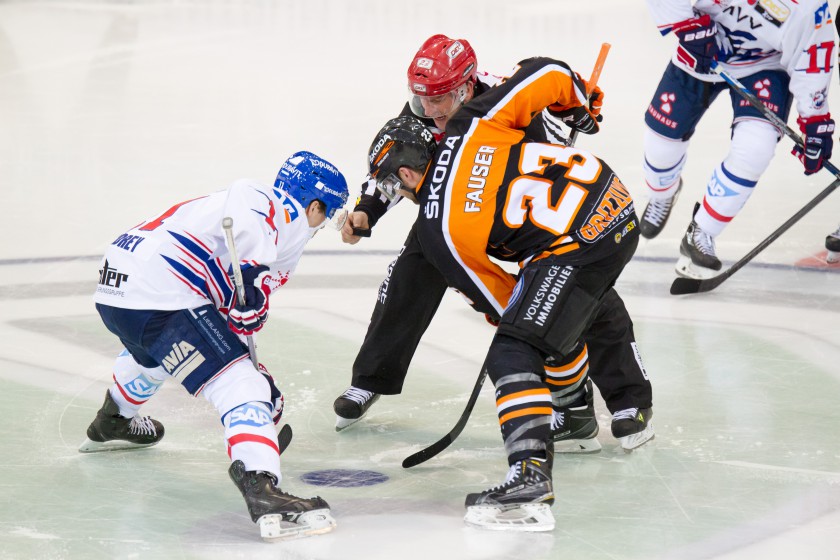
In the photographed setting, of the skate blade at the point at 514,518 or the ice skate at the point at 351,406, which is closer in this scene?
the skate blade at the point at 514,518

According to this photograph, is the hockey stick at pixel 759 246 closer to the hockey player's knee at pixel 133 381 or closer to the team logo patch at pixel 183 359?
the hockey player's knee at pixel 133 381

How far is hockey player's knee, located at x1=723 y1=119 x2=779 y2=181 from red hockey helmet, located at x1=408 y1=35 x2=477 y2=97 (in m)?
1.85

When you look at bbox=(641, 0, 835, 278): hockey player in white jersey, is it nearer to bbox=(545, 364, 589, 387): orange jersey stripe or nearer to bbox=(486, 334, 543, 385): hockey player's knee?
bbox=(545, 364, 589, 387): orange jersey stripe

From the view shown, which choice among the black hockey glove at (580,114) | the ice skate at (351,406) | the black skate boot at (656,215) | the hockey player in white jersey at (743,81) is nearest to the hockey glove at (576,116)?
the black hockey glove at (580,114)

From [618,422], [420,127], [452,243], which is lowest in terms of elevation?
[618,422]

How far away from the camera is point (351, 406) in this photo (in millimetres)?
3719

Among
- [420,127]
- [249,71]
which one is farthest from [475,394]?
[249,71]

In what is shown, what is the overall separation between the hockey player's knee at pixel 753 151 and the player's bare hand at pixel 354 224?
1912 mm

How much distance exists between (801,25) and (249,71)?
481 cm

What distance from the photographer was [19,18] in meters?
10.3

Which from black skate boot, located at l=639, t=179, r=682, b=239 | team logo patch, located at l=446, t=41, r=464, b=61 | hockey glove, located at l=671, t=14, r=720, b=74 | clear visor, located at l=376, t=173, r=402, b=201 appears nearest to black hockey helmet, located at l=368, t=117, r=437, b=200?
clear visor, located at l=376, t=173, r=402, b=201

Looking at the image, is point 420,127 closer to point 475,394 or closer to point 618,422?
point 475,394

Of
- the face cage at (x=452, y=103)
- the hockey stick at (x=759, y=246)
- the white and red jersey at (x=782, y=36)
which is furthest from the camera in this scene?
the hockey stick at (x=759, y=246)

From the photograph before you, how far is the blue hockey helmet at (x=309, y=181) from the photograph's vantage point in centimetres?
322
